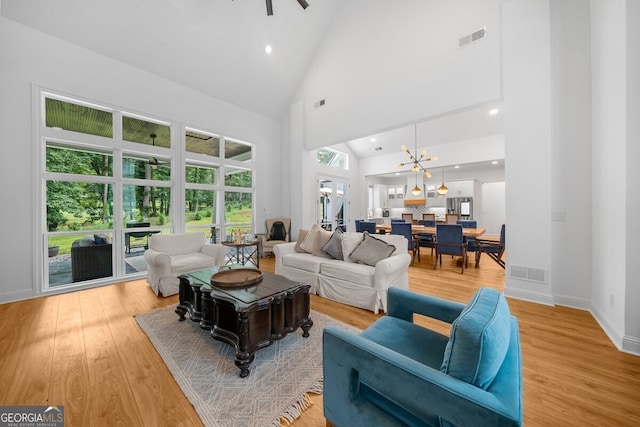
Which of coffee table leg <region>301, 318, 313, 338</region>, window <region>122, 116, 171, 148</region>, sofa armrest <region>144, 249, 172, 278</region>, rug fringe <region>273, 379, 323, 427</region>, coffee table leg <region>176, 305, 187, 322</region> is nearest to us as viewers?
rug fringe <region>273, 379, 323, 427</region>

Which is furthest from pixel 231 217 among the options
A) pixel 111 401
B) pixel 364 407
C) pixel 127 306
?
pixel 364 407

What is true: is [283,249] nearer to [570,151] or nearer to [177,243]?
[177,243]

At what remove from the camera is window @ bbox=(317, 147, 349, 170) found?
750 centimetres

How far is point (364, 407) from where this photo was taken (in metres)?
1.08

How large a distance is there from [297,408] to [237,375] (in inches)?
21.8

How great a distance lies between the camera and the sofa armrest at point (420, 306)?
4.86 ft

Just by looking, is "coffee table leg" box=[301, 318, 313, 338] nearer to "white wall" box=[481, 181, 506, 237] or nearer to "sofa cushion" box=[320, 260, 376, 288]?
"sofa cushion" box=[320, 260, 376, 288]

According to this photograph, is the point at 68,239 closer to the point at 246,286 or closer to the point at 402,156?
the point at 246,286

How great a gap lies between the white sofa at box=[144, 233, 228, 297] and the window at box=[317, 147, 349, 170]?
4449 mm

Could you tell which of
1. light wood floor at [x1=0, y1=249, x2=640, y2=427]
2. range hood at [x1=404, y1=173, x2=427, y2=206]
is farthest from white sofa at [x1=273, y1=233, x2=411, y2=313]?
range hood at [x1=404, y1=173, x2=427, y2=206]

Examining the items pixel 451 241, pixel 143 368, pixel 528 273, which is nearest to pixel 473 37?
pixel 451 241

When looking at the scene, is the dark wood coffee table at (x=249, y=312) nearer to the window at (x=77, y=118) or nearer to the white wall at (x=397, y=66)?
the window at (x=77, y=118)

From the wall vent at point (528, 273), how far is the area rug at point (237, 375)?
2.46 m

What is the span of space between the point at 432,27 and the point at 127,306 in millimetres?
6123
